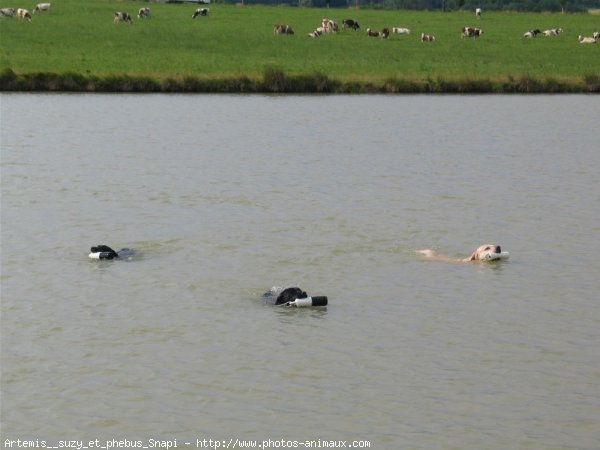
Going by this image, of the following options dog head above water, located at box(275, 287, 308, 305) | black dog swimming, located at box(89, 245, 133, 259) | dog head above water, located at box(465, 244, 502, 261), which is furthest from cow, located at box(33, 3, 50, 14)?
dog head above water, located at box(275, 287, 308, 305)

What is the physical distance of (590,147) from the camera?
34.8 m

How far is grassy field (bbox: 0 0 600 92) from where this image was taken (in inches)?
2000

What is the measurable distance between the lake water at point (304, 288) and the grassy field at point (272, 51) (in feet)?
61.1

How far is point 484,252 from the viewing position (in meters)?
18.1

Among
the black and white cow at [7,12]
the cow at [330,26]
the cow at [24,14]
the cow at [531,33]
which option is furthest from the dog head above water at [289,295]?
the cow at [531,33]

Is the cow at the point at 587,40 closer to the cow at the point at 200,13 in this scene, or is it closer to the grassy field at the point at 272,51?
the grassy field at the point at 272,51

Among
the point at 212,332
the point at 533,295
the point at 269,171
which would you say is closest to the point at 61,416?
the point at 212,332

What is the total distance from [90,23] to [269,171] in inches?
1719

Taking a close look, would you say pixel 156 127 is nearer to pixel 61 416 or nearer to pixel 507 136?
pixel 507 136

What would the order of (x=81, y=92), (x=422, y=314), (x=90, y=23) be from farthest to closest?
(x=90, y=23)
(x=81, y=92)
(x=422, y=314)

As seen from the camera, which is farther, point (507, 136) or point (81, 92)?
point (81, 92)

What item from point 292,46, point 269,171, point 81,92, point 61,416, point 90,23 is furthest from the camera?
point 90,23

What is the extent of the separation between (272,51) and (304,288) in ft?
149

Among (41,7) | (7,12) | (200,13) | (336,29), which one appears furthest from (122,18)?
(336,29)
